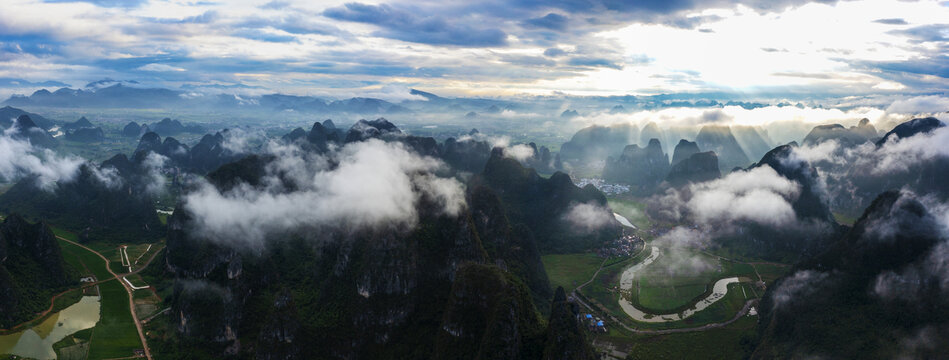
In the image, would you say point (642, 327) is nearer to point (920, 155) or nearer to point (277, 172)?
point (277, 172)

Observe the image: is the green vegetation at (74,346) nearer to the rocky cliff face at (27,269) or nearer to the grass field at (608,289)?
the rocky cliff face at (27,269)

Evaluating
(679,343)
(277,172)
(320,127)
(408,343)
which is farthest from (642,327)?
(320,127)

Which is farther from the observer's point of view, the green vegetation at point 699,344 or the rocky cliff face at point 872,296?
the green vegetation at point 699,344

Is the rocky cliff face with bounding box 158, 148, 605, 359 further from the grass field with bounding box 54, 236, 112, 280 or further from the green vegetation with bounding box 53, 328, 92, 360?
the grass field with bounding box 54, 236, 112, 280

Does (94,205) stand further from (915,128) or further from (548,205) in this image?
(915,128)

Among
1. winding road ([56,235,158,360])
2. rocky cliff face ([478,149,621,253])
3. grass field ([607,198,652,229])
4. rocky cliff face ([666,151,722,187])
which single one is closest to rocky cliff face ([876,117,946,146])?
rocky cliff face ([666,151,722,187])

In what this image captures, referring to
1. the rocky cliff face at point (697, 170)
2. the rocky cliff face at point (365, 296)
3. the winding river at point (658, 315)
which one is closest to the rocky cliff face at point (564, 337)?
the rocky cliff face at point (365, 296)
